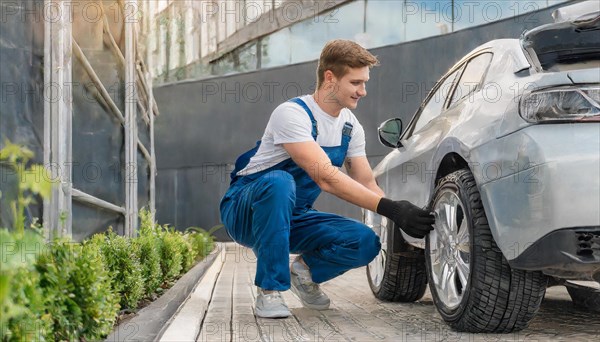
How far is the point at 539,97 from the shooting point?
3846mm

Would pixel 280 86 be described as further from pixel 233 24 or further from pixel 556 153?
pixel 556 153

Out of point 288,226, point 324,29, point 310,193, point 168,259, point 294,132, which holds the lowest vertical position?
point 168,259

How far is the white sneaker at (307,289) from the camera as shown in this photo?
5.73 m

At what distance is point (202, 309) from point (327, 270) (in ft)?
2.75

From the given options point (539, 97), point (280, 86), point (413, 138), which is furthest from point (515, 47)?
point (280, 86)

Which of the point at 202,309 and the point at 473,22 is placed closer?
the point at 202,309

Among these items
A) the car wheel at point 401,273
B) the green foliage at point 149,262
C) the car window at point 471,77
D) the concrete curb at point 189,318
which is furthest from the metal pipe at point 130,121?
the car window at point 471,77

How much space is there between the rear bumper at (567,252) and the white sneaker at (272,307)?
173cm

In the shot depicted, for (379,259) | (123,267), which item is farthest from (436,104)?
(123,267)

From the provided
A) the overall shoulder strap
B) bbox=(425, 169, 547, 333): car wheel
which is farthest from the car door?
the overall shoulder strap

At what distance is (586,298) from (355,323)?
1.86 m

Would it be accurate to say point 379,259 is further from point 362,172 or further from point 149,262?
point 149,262

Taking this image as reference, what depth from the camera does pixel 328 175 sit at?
5.21m

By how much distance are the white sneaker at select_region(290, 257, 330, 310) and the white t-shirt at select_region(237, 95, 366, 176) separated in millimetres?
755
